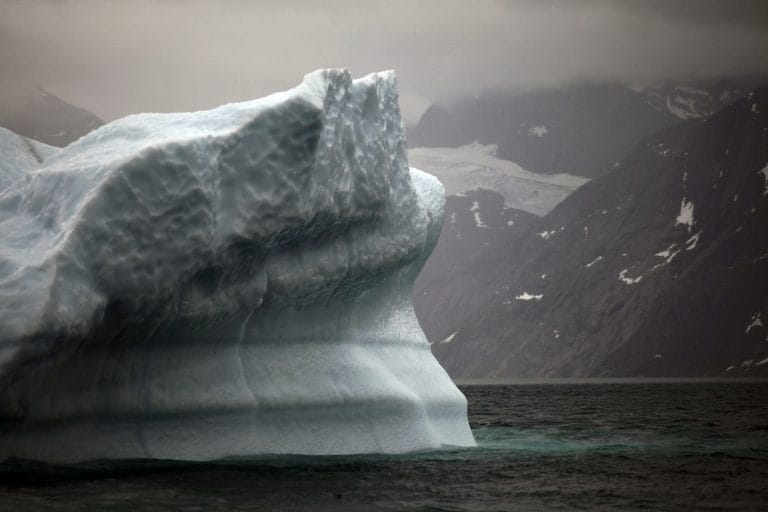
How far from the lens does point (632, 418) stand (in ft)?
114

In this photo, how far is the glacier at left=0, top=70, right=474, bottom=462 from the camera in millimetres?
11891

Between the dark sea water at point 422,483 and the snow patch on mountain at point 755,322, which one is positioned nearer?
the dark sea water at point 422,483

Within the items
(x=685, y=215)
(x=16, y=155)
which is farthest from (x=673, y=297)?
(x=16, y=155)

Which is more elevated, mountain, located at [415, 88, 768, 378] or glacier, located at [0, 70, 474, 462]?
glacier, located at [0, 70, 474, 462]

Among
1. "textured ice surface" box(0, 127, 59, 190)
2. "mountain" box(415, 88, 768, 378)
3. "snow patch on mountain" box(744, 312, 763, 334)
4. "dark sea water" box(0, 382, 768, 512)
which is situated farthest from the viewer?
"mountain" box(415, 88, 768, 378)

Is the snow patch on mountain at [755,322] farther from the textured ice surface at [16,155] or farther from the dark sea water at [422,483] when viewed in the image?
the textured ice surface at [16,155]

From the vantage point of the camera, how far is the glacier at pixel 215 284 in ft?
39.0

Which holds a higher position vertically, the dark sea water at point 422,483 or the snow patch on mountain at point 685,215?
the dark sea water at point 422,483

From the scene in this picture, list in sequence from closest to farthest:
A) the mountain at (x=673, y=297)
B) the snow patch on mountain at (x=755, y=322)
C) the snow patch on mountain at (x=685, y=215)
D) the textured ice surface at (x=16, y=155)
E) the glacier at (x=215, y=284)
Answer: the glacier at (x=215, y=284) < the textured ice surface at (x=16, y=155) < the snow patch on mountain at (x=755, y=322) < the mountain at (x=673, y=297) < the snow patch on mountain at (x=685, y=215)

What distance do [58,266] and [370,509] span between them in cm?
437

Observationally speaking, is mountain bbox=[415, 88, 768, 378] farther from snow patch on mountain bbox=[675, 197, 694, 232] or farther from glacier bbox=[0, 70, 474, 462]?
glacier bbox=[0, 70, 474, 462]

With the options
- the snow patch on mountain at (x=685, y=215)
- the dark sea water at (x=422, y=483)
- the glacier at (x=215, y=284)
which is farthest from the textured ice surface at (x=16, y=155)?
the snow patch on mountain at (x=685, y=215)

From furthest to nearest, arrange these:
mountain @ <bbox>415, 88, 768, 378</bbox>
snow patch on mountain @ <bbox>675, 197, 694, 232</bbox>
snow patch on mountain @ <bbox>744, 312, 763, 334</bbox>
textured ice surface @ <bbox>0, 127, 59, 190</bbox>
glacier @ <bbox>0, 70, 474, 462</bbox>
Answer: snow patch on mountain @ <bbox>675, 197, 694, 232</bbox>, mountain @ <bbox>415, 88, 768, 378</bbox>, snow patch on mountain @ <bbox>744, 312, 763, 334</bbox>, textured ice surface @ <bbox>0, 127, 59, 190</bbox>, glacier @ <bbox>0, 70, 474, 462</bbox>

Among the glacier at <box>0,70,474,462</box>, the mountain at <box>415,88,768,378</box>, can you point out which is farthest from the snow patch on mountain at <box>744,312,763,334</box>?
the glacier at <box>0,70,474,462</box>
